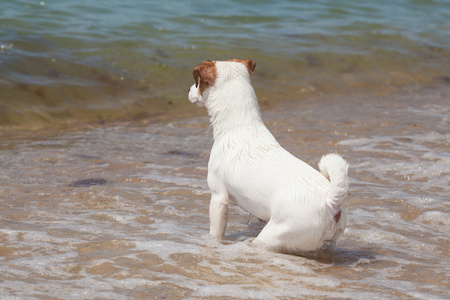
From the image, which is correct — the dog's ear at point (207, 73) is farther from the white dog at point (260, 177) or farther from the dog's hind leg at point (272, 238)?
the dog's hind leg at point (272, 238)

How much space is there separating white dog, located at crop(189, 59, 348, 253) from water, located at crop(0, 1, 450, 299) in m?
0.27

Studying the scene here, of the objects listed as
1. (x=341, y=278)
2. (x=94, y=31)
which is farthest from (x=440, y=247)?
(x=94, y=31)

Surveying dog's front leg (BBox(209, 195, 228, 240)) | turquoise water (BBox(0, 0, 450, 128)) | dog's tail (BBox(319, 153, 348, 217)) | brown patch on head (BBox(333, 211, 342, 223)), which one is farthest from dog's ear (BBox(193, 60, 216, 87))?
turquoise water (BBox(0, 0, 450, 128))

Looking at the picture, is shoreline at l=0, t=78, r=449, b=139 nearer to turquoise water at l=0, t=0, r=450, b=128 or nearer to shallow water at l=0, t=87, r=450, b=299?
turquoise water at l=0, t=0, r=450, b=128

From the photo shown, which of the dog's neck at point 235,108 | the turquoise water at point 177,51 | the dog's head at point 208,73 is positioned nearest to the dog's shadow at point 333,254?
the dog's neck at point 235,108

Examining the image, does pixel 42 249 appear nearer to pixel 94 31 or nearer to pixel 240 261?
pixel 240 261

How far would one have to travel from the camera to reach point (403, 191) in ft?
21.9

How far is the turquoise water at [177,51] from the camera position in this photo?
10664 millimetres

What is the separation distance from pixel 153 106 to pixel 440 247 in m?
6.50

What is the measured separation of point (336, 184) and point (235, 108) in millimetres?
1234

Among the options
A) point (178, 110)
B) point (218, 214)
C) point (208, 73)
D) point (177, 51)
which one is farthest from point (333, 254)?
point (177, 51)

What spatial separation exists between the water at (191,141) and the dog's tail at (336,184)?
518 millimetres

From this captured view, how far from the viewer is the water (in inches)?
177

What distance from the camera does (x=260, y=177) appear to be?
4.76 metres
